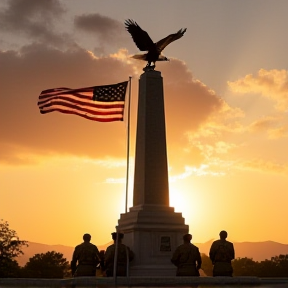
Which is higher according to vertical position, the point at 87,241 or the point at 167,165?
the point at 167,165

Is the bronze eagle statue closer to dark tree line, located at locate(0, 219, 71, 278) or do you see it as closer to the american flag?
the american flag

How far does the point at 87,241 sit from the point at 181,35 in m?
13.0

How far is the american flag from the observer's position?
996 inches

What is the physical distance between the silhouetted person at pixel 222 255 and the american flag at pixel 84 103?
323 inches

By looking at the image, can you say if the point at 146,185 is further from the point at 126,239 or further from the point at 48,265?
the point at 48,265

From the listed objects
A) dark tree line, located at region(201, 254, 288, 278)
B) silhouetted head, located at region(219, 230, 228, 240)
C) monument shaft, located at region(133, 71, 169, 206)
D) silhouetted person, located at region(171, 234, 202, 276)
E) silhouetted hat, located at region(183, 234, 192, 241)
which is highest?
dark tree line, located at region(201, 254, 288, 278)

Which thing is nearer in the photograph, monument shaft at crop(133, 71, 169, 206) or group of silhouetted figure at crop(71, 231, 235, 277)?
group of silhouetted figure at crop(71, 231, 235, 277)

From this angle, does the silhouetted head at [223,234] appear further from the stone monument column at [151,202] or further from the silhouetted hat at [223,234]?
the stone monument column at [151,202]

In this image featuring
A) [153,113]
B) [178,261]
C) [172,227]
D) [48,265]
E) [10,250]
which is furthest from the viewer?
[48,265]

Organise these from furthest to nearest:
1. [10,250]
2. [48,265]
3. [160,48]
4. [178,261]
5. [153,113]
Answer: [48,265]
[10,250]
[160,48]
[153,113]
[178,261]

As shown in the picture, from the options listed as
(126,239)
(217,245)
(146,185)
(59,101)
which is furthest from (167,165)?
(217,245)

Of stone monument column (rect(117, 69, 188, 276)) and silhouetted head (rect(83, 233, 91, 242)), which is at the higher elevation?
stone monument column (rect(117, 69, 188, 276))

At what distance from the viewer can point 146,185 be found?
25141 mm

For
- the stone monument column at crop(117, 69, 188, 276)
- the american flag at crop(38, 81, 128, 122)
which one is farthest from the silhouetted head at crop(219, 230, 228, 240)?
the american flag at crop(38, 81, 128, 122)
